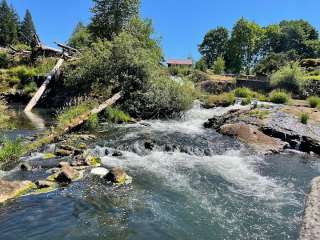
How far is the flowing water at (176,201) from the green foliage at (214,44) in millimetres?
79282

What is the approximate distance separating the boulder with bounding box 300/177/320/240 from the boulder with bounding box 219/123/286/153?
9.73m

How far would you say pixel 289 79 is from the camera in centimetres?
3597

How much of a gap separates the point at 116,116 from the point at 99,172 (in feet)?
33.5

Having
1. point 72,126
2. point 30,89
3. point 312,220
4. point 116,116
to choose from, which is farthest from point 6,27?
point 312,220

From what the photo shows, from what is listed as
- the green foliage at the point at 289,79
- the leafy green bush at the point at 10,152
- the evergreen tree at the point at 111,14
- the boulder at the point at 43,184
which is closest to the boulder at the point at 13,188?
the boulder at the point at 43,184

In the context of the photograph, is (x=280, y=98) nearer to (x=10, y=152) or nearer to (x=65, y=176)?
(x=65, y=176)

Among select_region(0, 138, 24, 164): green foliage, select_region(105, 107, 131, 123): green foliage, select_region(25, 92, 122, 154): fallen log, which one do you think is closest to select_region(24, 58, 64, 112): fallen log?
select_region(25, 92, 122, 154): fallen log

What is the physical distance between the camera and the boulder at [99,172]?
39.3 ft

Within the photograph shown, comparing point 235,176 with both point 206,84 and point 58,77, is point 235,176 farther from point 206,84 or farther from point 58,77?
point 206,84

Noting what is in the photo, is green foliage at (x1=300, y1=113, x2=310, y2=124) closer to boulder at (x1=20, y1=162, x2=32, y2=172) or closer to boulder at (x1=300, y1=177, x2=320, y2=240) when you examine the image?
boulder at (x1=300, y1=177, x2=320, y2=240)

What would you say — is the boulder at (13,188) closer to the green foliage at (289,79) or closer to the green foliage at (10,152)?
the green foliage at (10,152)

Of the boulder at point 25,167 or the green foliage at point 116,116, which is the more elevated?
the green foliage at point 116,116

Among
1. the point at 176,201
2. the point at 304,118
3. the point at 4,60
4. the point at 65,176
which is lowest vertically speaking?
the point at 176,201

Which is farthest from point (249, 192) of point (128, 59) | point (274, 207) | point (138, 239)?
point (128, 59)
